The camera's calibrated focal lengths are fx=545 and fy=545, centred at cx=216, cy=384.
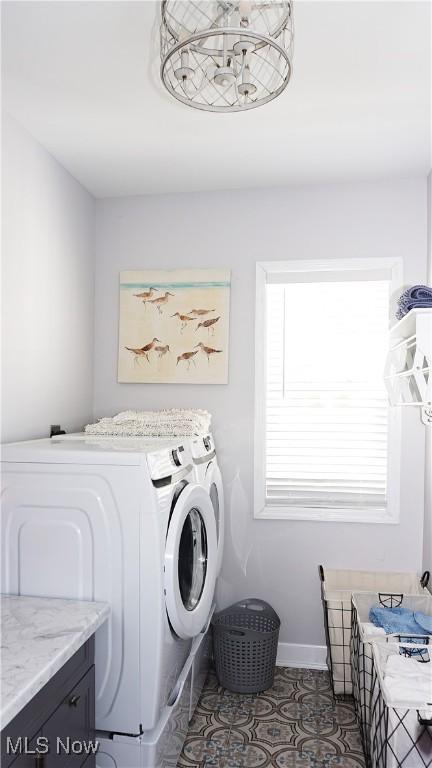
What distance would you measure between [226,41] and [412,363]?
1.62 metres

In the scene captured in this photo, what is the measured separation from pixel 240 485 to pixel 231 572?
469 mm

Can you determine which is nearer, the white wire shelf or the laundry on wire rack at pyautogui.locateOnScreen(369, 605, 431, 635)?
the white wire shelf

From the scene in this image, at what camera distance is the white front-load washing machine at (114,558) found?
5.53ft

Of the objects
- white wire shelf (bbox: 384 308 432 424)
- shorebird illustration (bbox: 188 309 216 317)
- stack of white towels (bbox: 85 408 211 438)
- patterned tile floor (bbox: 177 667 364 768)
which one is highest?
shorebird illustration (bbox: 188 309 216 317)

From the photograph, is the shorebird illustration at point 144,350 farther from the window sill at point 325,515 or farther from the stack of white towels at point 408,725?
the stack of white towels at point 408,725

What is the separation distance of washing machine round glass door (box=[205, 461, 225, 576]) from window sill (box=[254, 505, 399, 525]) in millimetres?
214

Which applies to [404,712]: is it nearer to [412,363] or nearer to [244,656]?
[244,656]

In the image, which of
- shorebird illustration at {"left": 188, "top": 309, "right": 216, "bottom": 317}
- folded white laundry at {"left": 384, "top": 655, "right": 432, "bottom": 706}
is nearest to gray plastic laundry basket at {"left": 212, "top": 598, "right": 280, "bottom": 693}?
folded white laundry at {"left": 384, "top": 655, "right": 432, "bottom": 706}

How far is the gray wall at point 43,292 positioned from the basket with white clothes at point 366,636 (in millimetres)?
1594

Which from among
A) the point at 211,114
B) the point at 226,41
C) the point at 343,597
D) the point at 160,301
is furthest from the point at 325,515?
the point at 226,41

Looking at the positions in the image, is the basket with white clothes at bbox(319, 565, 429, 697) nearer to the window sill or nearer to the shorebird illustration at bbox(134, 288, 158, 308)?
the window sill

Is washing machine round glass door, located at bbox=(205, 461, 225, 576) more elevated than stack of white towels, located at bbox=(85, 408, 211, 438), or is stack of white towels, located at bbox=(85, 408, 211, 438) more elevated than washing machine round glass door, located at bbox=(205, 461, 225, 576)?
stack of white towels, located at bbox=(85, 408, 211, 438)

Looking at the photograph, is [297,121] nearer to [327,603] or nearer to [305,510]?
[305,510]

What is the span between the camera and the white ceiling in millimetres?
1640
